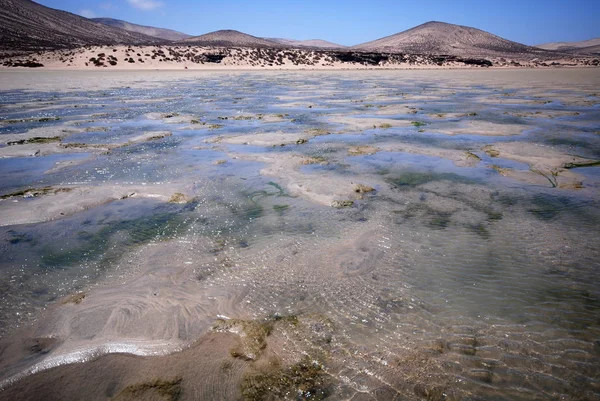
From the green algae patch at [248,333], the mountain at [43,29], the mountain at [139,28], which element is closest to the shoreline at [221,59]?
the mountain at [43,29]

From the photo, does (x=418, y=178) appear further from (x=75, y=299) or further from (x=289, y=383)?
(x=75, y=299)

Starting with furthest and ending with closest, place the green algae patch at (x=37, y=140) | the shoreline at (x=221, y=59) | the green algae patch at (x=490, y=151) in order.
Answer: the shoreline at (x=221, y=59) → the green algae patch at (x=37, y=140) → the green algae patch at (x=490, y=151)

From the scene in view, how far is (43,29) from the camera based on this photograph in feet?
201

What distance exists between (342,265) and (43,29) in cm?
8371

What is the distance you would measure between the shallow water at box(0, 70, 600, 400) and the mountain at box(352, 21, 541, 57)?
76382mm

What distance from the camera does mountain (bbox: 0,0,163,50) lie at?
49562mm

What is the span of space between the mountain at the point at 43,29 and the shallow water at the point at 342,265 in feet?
184

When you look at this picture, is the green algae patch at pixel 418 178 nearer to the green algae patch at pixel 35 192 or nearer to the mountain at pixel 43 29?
the green algae patch at pixel 35 192

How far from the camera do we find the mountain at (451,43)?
249 ft

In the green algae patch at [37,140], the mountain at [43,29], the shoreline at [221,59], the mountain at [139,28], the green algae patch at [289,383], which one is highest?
the mountain at [139,28]

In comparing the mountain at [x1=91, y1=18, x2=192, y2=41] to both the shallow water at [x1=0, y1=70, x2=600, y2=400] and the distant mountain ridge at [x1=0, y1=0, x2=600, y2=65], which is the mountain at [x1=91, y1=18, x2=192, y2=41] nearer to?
the distant mountain ridge at [x1=0, y1=0, x2=600, y2=65]

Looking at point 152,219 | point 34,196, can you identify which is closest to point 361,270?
point 152,219

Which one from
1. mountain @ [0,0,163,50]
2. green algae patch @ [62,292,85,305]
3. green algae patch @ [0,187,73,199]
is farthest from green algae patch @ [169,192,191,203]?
mountain @ [0,0,163,50]

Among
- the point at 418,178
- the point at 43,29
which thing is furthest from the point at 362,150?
the point at 43,29
